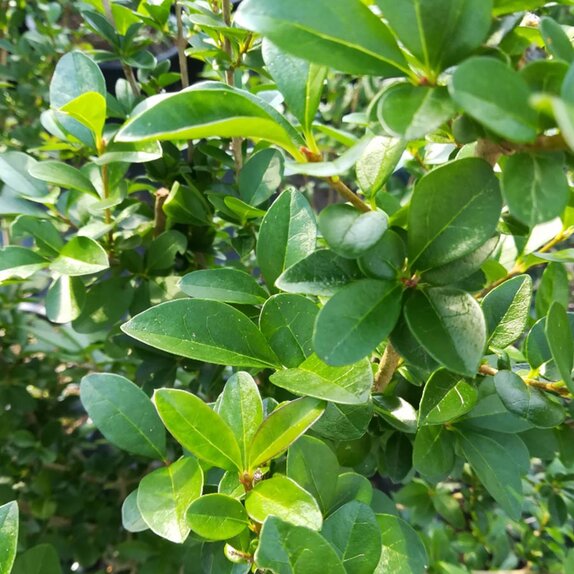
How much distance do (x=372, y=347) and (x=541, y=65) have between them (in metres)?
0.16

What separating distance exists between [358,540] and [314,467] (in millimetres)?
58

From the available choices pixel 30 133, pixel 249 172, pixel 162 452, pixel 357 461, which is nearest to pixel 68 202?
pixel 249 172

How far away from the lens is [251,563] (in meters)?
0.36

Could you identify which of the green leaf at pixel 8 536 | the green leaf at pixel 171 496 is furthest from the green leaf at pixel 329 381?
the green leaf at pixel 8 536

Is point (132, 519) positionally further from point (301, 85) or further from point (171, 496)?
point (301, 85)

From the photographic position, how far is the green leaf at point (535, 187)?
24 centimetres

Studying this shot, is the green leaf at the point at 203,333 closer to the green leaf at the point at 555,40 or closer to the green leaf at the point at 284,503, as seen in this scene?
the green leaf at the point at 284,503

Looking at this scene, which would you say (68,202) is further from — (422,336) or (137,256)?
(422,336)

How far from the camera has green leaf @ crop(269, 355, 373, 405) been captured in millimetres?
320

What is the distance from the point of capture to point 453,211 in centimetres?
29

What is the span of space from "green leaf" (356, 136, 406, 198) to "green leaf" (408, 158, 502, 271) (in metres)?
0.05

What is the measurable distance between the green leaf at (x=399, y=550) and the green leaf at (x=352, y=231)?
23cm

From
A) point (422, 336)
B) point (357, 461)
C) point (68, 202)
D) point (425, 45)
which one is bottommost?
point (357, 461)

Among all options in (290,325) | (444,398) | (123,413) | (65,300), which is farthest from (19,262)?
(444,398)
